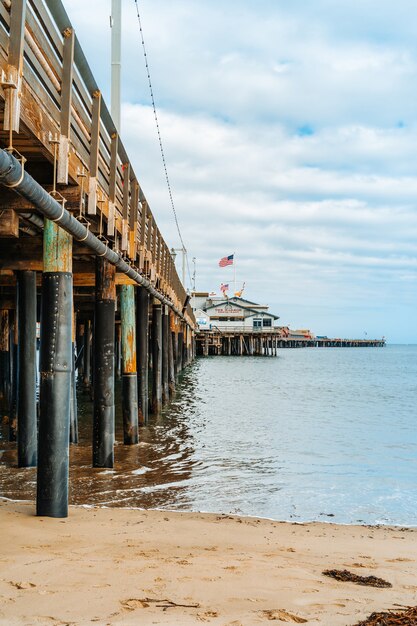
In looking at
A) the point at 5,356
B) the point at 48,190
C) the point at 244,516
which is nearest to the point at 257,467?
the point at 244,516

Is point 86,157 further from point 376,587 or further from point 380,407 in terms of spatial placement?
point 380,407

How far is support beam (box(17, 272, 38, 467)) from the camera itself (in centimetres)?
1005

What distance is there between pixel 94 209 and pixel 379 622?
568cm

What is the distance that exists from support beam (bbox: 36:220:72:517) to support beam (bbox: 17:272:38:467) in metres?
3.24

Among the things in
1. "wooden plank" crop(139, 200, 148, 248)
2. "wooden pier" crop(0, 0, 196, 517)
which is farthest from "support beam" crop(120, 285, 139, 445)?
"wooden plank" crop(139, 200, 148, 248)

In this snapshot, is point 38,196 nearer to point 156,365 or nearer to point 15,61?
point 15,61

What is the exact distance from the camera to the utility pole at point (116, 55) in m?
13.5

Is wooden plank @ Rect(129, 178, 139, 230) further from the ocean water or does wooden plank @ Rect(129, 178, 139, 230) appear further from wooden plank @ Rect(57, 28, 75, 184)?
wooden plank @ Rect(57, 28, 75, 184)

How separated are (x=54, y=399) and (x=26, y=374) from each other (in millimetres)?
A: 3412

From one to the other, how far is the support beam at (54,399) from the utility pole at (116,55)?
7389 mm

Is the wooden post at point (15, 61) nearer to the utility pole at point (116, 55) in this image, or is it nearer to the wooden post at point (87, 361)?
the utility pole at point (116, 55)

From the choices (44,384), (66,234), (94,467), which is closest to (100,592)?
(44,384)

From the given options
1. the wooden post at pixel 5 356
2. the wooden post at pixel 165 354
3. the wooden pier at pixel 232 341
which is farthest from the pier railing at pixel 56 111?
the wooden pier at pixel 232 341

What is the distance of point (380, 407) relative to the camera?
1129 inches
